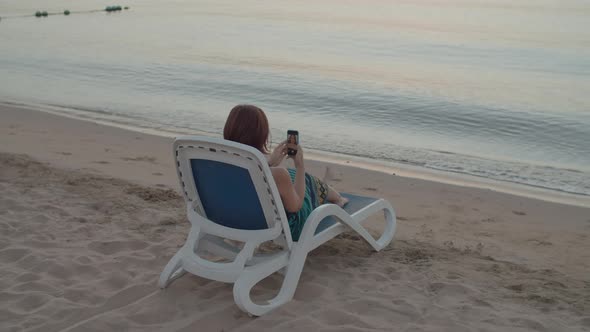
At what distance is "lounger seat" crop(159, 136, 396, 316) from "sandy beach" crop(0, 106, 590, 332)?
0.22 metres

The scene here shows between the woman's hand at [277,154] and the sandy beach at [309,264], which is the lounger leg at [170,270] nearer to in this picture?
the sandy beach at [309,264]

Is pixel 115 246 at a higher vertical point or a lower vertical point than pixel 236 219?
lower

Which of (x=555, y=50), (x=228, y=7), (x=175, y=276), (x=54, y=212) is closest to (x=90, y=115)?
(x=54, y=212)

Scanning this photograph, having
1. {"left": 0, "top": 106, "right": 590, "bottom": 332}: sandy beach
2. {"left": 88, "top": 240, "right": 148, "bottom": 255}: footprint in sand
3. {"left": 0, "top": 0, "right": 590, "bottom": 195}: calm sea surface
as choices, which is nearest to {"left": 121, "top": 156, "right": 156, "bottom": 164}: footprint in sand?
{"left": 0, "top": 106, "right": 590, "bottom": 332}: sandy beach

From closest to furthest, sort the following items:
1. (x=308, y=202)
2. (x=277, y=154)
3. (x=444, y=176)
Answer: (x=277, y=154) < (x=308, y=202) < (x=444, y=176)

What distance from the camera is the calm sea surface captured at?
37.0 ft

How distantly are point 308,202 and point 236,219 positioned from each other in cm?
66

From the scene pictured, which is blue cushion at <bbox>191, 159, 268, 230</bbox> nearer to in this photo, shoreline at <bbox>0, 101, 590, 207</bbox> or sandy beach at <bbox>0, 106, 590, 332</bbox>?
sandy beach at <bbox>0, 106, 590, 332</bbox>

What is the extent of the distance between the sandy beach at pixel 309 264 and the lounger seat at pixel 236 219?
22 centimetres

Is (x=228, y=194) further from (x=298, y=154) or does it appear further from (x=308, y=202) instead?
(x=308, y=202)

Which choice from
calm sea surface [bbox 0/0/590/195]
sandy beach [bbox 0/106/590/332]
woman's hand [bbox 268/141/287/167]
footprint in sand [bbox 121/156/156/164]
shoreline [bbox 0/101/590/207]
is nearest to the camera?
sandy beach [bbox 0/106/590/332]

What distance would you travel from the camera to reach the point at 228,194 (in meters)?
4.06

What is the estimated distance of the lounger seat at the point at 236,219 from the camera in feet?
12.6

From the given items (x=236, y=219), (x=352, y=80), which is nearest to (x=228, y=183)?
(x=236, y=219)
